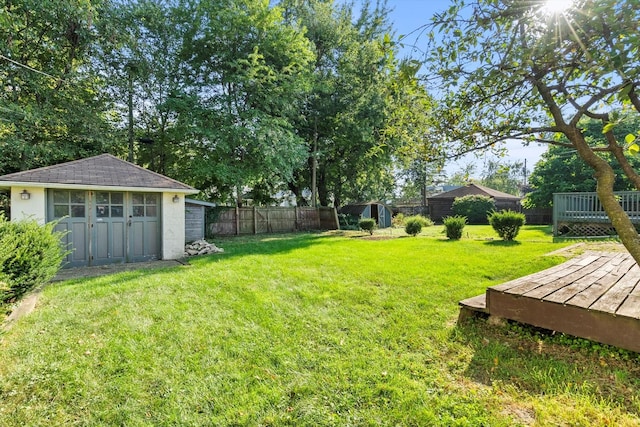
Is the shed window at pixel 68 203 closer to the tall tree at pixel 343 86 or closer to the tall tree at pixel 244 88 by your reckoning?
the tall tree at pixel 244 88

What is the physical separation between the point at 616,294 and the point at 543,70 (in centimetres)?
260

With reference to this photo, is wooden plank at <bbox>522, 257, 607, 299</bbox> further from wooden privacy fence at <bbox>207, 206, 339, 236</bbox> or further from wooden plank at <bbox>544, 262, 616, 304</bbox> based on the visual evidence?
wooden privacy fence at <bbox>207, 206, 339, 236</bbox>

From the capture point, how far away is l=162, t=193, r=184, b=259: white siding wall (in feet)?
26.2

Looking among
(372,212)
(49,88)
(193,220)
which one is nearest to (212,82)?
(49,88)

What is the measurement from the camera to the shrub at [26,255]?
11.0 ft

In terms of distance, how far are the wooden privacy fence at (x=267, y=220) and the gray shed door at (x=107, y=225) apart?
4.96 m

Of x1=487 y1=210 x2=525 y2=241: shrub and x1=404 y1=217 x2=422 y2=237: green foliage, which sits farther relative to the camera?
x1=404 y1=217 x2=422 y2=237: green foliage

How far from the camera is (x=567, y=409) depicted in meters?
2.01

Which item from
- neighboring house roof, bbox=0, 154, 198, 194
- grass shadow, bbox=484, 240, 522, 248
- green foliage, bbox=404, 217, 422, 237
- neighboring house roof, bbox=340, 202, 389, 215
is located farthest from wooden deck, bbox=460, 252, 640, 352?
neighboring house roof, bbox=340, 202, 389, 215

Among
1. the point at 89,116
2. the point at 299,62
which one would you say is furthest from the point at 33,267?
the point at 299,62

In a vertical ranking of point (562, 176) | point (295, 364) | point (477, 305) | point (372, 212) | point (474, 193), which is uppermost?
point (562, 176)

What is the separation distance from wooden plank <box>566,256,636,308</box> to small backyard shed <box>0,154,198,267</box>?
8.26m

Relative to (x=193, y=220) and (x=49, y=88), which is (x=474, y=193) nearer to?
(x=193, y=220)

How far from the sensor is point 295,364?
2670mm
